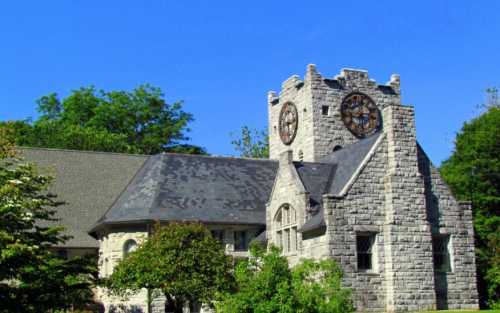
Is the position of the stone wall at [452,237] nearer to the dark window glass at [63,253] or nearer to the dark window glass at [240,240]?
the dark window glass at [240,240]

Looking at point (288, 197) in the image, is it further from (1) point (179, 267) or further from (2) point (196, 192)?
A: (1) point (179, 267)

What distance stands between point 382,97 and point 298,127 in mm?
5576

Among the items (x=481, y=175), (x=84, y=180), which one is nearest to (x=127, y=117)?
(x=84, y=180)

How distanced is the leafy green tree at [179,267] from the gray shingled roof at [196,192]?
855cm

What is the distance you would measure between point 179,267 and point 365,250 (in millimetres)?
8147

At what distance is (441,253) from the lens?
32281 millimetres

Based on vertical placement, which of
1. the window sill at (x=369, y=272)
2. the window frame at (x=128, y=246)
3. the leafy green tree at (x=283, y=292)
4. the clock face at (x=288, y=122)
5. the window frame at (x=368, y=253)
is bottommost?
the leafy green tree at (x=283, y=292)

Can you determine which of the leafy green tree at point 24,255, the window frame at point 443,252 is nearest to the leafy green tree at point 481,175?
the window frame at point 443,252

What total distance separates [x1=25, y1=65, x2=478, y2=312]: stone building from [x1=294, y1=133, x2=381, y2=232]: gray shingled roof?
0.07m

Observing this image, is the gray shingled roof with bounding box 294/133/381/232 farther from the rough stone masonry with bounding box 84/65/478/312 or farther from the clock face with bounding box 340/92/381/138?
the clock face with bounding box 340/92/381/138

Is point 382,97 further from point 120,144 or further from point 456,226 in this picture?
point 120,144

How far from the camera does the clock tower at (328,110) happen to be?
4372 cm

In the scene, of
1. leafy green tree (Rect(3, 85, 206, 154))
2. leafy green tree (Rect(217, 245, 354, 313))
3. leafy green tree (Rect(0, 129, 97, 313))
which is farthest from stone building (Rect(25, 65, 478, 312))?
leafy green tree (Rect(3, 85, 206, 154))

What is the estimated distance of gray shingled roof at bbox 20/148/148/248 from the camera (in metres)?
41.6
